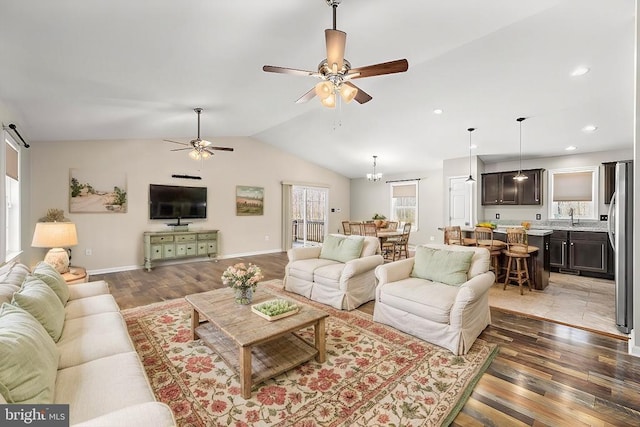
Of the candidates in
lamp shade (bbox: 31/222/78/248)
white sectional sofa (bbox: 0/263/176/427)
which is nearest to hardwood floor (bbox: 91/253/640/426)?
white sectional sofa (bbox: 0/263/176/427)

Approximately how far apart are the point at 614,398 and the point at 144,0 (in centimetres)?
407


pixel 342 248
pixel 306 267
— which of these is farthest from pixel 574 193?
pixel 306 267

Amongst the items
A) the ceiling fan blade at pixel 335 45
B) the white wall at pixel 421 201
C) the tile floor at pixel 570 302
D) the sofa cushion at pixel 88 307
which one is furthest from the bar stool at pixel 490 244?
the sofa cushion at pixel 88 307

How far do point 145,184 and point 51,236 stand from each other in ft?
8.89

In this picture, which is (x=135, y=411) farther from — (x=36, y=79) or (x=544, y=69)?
(x=544, y=69)

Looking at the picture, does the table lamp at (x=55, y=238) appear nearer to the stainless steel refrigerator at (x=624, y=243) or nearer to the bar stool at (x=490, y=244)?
the bar stool at (x=490, y=244)

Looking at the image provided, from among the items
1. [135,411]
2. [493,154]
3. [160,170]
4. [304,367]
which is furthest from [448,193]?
[135,411]

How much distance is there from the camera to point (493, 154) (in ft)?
20.9

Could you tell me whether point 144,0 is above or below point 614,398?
above

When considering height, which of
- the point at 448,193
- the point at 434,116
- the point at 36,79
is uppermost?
the point at 434,116

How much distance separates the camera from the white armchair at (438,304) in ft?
8.21

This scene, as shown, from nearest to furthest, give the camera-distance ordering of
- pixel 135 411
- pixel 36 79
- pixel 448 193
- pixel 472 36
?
pixel 135 411 → pixel 36 79 → pixel 472 36 → pixel 448 193

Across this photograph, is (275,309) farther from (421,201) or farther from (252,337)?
(421,201)

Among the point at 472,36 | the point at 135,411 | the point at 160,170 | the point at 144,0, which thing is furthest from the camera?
the point at 160,170
